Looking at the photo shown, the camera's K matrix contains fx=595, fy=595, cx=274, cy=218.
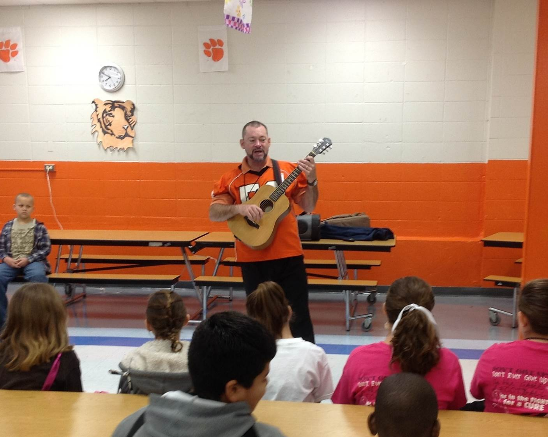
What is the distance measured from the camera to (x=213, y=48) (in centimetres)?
622

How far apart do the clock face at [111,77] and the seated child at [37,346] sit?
14.6 ft

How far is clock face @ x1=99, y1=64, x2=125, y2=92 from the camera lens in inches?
250

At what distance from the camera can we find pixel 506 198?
596cm

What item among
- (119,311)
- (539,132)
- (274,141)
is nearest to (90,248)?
(119,311)

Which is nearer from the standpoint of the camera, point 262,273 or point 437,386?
point 437,386

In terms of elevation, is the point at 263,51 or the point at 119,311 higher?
the point at 263,51

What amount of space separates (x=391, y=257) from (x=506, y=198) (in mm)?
1285

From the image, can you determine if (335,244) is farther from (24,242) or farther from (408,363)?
(408,363)

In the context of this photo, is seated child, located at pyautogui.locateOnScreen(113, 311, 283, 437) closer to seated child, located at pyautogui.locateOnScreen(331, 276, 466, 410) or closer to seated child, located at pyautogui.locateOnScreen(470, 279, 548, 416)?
seated child, located at pyautogui.locateOnScreen(331, 276, 466, 410)

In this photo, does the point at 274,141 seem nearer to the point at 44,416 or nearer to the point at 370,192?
the point at 370,192

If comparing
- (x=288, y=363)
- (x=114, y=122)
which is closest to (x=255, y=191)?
(x=288, y=363)

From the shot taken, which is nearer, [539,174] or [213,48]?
[539,174]

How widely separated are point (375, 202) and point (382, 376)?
4291 mm

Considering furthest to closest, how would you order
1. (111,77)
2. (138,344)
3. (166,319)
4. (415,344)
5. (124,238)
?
(111,77)
(124,238)
(138,344)
(166,319)
(415,344)
